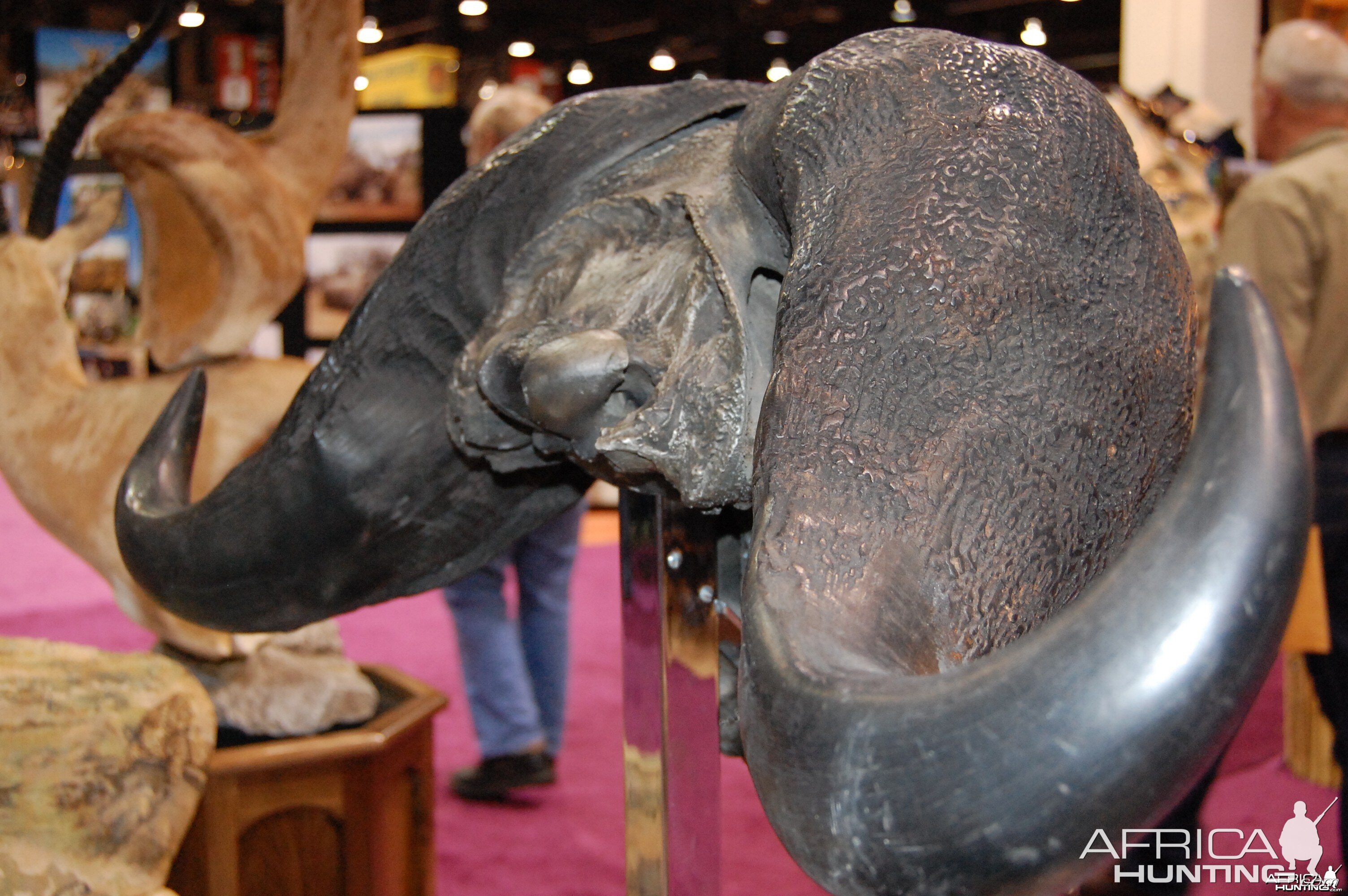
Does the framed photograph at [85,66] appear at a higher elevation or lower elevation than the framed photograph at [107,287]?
higher

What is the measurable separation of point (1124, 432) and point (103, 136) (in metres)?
1.11

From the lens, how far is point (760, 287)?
1.87 feet

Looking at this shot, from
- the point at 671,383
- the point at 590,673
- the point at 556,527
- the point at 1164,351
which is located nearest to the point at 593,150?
the point at 671,383

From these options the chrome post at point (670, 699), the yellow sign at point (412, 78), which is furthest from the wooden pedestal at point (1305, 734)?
the yellow sign at point (412, 78)

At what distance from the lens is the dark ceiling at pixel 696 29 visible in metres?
4.54

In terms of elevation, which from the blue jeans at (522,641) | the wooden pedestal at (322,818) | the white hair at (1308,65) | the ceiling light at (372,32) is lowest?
the blue jeans at (522,641)

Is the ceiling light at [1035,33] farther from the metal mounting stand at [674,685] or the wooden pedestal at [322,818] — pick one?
the metal mounting stand at [674,685]

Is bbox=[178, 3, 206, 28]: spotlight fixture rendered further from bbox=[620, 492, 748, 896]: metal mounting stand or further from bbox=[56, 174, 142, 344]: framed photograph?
A: bbox=[620, 492, 748, 896]: metal mounting stand

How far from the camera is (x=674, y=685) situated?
82 cm

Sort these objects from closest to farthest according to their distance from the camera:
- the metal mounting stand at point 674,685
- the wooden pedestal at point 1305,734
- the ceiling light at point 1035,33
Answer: the metal mounting stand at point 674,685 → the wooden pedestal at point 1305,734 → the ceiling light at point 1035,33

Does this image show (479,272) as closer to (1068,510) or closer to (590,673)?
(1068,510)

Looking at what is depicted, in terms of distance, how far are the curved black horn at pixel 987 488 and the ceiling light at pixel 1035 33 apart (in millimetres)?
5919

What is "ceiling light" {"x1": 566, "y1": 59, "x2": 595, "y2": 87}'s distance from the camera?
542 centimetres

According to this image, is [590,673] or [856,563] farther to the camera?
[590,673]
